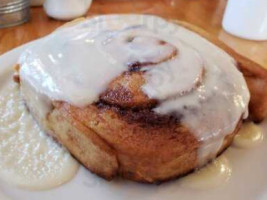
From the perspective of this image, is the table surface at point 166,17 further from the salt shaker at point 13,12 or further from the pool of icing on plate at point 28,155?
the pool of icing on plate at point 28,155

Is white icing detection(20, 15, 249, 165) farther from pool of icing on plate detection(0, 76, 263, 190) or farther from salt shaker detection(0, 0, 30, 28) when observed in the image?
salt shaker detection(0, 0, 30, 28)

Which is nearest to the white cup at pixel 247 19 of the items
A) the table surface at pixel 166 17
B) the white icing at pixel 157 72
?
the table surface at pixel 166 17

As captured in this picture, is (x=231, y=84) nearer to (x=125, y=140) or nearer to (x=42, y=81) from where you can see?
(x=125, y=140)

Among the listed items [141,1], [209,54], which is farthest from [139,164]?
[141,1]

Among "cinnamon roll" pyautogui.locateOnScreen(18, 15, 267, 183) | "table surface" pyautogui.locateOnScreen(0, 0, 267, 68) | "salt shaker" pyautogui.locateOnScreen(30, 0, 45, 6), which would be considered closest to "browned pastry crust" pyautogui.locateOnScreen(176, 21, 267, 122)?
"cinnamon roll" pyautogui.locateOnScreen(18, 15, 267, 183)

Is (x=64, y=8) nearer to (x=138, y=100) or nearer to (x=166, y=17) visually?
(x=166, y=17)
